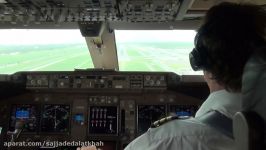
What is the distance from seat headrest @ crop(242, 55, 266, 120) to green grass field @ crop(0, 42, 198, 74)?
341cm

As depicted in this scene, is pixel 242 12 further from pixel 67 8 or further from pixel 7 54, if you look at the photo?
pixel 7 54

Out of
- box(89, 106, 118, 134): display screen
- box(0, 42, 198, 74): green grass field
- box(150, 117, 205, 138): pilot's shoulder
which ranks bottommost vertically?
box(89, 106, 118, 134): display screen

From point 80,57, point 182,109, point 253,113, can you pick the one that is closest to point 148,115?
point 182,109

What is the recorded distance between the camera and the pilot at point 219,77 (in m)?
1.12

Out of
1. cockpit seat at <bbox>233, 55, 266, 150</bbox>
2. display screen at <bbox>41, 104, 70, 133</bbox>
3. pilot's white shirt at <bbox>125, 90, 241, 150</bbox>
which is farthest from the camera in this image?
display screen at <bbox>41, 104, 70, 133</bbox>

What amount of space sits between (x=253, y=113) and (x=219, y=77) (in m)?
0.35

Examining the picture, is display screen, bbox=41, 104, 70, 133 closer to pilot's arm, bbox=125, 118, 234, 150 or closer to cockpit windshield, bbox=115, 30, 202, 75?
cockpit windshield, bbox=115, 30, 202, 75

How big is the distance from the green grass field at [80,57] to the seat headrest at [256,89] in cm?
341

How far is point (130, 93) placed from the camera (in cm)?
384

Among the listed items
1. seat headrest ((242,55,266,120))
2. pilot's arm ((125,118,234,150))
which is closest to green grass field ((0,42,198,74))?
pilot's arm ((125,118,234,150))

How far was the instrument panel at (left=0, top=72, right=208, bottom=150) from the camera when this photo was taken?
371cm

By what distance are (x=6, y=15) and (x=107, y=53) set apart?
2.26m

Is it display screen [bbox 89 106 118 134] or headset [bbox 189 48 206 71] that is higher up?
headset [bbox 189 48 206 71]

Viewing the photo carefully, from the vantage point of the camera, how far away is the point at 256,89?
87 centimetres
